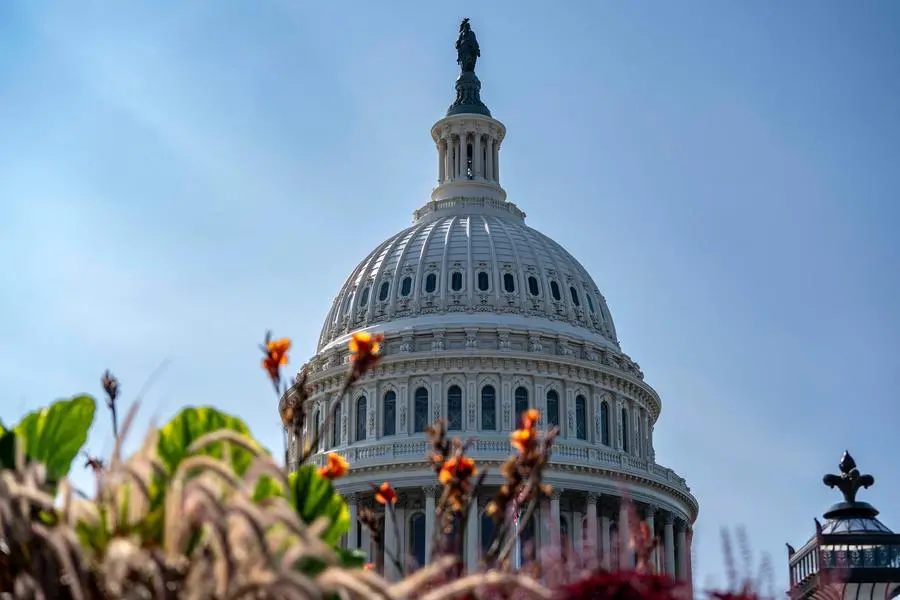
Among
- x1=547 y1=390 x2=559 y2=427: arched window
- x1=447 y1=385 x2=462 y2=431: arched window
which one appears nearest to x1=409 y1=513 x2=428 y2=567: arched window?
x1=447 y1=385 x2=462 y2=431: arched window

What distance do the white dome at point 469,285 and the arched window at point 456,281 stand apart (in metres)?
0.06

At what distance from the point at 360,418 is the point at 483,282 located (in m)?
11.5

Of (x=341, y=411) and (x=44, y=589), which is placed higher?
(x=341, y=411)

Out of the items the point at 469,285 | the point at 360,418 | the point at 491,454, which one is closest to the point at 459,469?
the point at 491,454

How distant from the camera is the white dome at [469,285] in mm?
88062

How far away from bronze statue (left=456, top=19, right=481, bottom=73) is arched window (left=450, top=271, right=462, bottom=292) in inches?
973

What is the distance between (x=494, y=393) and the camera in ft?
279

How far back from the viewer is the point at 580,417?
86.8 m

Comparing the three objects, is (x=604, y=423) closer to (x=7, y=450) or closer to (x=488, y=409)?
(x=488, y=409)

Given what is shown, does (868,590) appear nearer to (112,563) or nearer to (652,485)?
(112,563)

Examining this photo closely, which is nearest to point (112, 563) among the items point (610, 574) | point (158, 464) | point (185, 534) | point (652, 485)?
point (185, 534)

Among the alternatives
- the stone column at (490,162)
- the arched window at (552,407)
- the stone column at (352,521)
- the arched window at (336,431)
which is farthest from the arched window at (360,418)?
the stone column at (490,162)

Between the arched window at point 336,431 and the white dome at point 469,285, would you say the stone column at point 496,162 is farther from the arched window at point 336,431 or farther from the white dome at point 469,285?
the arched window at point 336,431

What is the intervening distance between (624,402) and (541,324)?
7532mm
